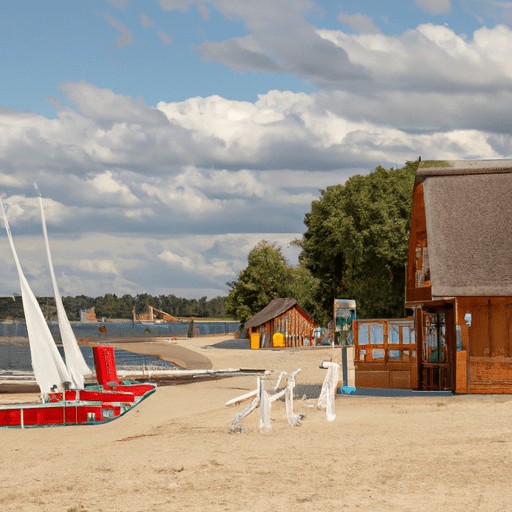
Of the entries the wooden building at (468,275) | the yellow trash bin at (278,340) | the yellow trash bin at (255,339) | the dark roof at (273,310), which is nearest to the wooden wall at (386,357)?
the wooden building at (468,275)

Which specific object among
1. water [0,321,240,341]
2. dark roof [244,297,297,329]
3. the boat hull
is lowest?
the boat hull

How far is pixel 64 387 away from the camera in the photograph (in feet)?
99.1

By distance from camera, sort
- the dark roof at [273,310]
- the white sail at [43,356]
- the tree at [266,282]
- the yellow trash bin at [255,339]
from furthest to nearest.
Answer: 1. the tree at [266,282]
2. the yellow trash bin at [255,339]
3. the dark roof at [273,310]
4. the white sail at [43,356]

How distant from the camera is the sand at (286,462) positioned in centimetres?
1151

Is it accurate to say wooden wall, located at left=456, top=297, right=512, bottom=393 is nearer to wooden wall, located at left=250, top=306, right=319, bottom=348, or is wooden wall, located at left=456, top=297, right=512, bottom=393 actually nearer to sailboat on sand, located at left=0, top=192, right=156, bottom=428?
sailboat on sand, located at left=0, top=192, right=156, bottom=428

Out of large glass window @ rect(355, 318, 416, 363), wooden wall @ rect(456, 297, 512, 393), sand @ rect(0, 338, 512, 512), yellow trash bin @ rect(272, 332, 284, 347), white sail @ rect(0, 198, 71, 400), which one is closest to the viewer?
sand @ rect(0, 338, 512, 512)

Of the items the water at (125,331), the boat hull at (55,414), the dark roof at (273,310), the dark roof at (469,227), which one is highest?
the dark roof at (469,227)

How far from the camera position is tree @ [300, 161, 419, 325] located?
179ft

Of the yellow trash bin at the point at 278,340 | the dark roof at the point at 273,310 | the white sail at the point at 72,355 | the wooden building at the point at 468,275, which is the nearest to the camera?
the wooden building at the point at 468,275

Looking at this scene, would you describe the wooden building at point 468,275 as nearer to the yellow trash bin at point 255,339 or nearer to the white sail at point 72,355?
the white sail at point 72,355

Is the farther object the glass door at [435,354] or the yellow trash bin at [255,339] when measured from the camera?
the yellow trash bin at [255,339]

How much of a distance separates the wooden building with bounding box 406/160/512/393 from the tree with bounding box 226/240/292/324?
47.1m

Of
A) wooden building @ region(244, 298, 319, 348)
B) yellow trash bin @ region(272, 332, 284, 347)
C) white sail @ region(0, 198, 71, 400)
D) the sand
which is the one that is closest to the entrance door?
the sand

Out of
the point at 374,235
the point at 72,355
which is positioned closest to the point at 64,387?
the point at 72,355
